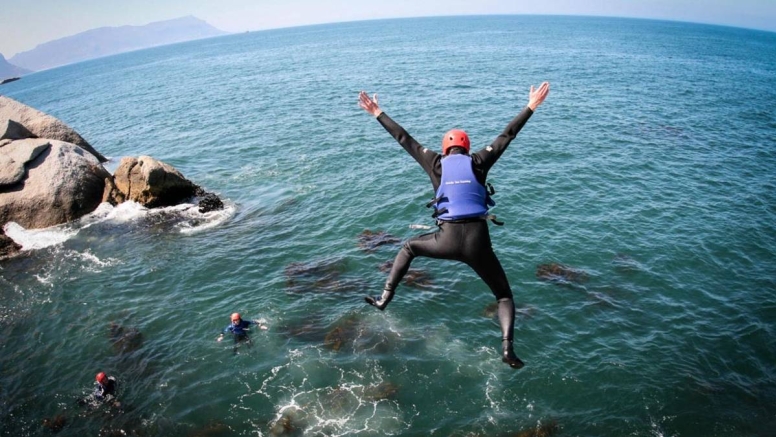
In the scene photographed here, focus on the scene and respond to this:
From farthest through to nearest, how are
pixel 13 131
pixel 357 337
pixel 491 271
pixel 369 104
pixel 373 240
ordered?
pixel 13 131 → pixel 373 240 → pixel 357 337 → pixel 369 104 → pixel 491 271

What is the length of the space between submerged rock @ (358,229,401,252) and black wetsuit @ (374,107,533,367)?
16.3 metres

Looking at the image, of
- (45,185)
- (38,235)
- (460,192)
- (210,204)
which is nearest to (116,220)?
(38,235)

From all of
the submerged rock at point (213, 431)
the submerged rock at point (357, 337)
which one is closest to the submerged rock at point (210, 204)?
the submerged rock at point (357, 337)

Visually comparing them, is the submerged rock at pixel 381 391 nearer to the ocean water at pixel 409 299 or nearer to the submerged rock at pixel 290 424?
the ocean water at pixel 409 299

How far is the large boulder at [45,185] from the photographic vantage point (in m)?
27.8

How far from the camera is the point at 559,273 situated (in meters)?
20.8

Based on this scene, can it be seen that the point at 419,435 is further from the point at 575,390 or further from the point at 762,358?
the point at 762,358

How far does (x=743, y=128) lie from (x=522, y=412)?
4497 cm

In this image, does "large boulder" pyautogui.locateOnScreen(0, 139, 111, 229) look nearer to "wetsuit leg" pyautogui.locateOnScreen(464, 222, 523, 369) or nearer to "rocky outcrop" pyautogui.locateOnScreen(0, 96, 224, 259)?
"rocky outcrop" pyautogui.locateOnScreen(0, 96, 224, 259)

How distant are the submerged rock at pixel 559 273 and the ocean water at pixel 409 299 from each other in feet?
1.04

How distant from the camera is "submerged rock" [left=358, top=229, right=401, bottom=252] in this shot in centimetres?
2388

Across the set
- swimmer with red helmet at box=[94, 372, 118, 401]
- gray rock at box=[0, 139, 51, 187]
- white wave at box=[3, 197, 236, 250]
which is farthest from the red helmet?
gray rock at box=[0, 139, 51, 187]

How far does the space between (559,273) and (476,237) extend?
1568 centimetres

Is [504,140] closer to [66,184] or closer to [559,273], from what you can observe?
[559,273]
